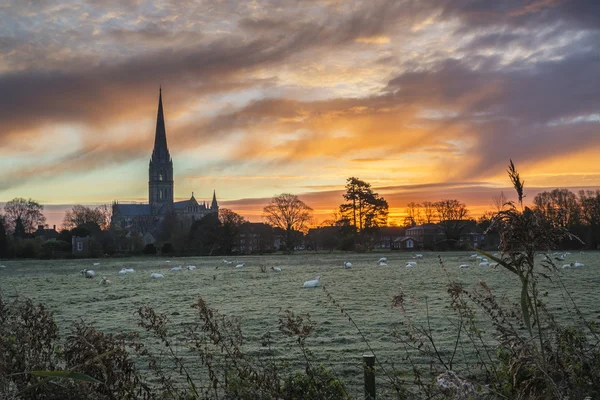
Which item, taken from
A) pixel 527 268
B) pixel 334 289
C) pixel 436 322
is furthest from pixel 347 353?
pixel 334 289

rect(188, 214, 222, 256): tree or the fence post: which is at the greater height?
rect(188, 214, 222, 256): tree

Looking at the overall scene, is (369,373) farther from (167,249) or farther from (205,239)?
(167,249)

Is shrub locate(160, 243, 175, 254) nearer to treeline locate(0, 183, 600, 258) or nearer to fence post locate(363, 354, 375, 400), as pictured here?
treeline locate(0, 183, 600, 258)

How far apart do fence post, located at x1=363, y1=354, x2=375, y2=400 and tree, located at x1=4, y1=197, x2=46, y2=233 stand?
11588 cm

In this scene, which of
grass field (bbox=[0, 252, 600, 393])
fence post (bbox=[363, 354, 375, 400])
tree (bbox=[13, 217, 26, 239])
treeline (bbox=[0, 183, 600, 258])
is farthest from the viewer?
tree (bbox=[13, 217, 26, 239])

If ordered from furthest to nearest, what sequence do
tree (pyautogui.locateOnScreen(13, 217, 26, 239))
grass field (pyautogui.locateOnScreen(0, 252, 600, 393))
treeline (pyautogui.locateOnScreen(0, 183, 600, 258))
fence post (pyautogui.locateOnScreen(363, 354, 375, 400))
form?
tree (pyautogui.locateOnScreen(13, 217, 26, 239)) < treeline (pyautogui.locateOnScreen(0, 183, 600, 258)) < grass field (pyautogui.locateOnScreen(0, 252, 600, 393)) < fence post (pyautogui.locateOnScreen(363, 354, 375, 400))

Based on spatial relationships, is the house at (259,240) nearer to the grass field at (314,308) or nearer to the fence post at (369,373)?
the grass field at (314,308)

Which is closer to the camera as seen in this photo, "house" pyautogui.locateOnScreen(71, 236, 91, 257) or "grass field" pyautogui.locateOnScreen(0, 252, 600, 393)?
"grass field" pyautogui.locateOnScreen(0, 252, 600, 393)

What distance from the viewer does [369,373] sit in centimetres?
566

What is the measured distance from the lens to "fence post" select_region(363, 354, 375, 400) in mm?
5602

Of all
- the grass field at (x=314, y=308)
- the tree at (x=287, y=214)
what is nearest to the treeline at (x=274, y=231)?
the tree at (x=287, y=214)

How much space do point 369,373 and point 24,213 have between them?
4657 inches

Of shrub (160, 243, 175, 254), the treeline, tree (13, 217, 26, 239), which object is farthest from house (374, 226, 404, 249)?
tree (13, 217, 26, 239)

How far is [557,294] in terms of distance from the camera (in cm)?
1709
